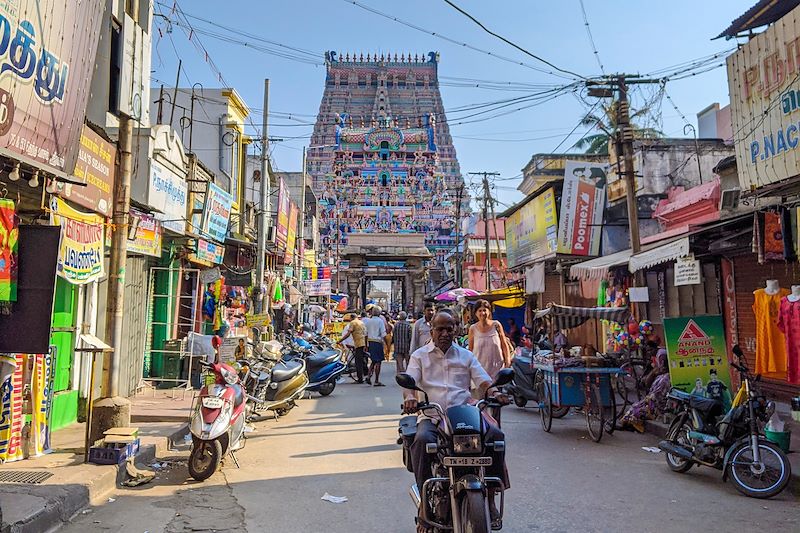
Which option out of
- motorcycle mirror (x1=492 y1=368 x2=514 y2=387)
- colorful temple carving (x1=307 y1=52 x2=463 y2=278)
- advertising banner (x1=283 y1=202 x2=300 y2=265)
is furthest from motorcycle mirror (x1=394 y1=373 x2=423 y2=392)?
colorful temple carving (x1=307 y1=52 x2=463 y2=278)

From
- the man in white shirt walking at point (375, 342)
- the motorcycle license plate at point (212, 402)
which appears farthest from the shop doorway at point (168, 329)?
the motorcycle license plate at point (212, 402)

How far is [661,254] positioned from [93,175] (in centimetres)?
868

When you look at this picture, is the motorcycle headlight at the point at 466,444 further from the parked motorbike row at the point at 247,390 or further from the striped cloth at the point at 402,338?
the striped cloth at the point at 402,338

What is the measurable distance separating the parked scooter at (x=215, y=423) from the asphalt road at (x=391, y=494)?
19cm

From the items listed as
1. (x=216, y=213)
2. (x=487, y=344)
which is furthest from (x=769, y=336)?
(x=216, y=213)

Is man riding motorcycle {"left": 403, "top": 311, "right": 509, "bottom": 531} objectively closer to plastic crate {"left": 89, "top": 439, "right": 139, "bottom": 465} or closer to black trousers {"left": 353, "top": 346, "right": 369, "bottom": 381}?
plastic crate {"left": 89, "top": 439, "right": 139, "bottom": 465}

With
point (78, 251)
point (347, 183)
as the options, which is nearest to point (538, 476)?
point (78, 251)

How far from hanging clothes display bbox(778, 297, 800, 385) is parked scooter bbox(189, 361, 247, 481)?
6874mm

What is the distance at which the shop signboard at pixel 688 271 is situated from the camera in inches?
386

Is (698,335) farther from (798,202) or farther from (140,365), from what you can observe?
(140,365)

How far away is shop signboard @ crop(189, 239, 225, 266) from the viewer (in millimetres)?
13422

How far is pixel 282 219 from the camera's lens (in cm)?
2302

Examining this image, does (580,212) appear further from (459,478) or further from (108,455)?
(459,478)

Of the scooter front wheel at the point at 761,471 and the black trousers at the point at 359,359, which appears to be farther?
the black trousers at the point at 359,359
